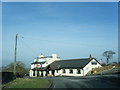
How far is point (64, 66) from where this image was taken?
76.1 m

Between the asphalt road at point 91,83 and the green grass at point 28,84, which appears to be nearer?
the green grass at point 28,84

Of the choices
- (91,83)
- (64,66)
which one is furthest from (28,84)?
(64,66)

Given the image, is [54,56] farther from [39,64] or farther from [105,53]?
[105,53]

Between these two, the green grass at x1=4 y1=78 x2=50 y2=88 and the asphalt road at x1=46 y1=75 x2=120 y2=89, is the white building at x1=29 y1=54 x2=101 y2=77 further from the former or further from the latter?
the green grass at x1=4 y1=78 x2=50 y2=88

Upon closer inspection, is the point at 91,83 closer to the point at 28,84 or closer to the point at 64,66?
the point at 28,84

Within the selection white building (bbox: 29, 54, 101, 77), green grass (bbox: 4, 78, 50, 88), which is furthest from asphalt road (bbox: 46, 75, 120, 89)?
white building (bbox: 29, 54, 101, 77)

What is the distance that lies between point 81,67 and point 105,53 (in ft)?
115

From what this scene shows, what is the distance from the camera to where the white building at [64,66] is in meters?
69.4

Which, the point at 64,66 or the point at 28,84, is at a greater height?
the point at 28,84

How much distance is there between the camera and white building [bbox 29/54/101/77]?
6945 centimetres

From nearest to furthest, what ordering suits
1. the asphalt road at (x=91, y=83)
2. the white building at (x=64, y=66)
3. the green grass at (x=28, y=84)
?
the green grass at (x=28, y=84) < the asphalt road at (x=91, y=83) < the white building at (x=64, y=66)

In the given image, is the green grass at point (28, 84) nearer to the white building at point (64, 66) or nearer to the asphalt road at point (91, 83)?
the asphalt road at point (91, 83)

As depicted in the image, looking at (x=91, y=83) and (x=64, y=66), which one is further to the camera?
(x=64, y=66)

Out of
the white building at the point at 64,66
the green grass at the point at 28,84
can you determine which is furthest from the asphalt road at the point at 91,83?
the white building at the point at 64,66
